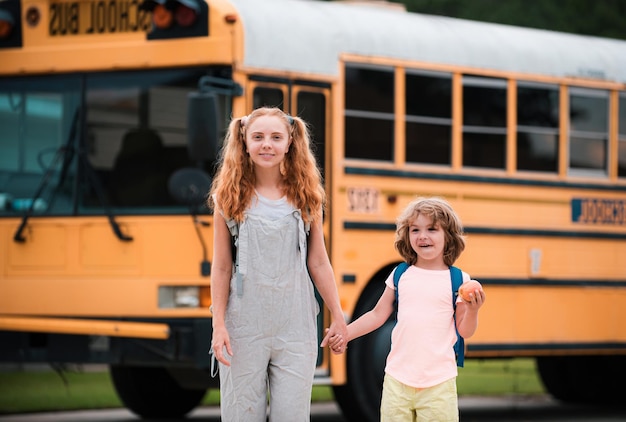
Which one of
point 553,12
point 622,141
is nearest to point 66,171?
point 622,141

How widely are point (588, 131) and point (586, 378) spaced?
2619 millimetres

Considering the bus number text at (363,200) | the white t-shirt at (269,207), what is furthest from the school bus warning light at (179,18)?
the white t-shirt at (269,207)

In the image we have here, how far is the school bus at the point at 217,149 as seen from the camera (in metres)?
9.58

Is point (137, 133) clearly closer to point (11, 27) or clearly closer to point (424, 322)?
point (11, 27)

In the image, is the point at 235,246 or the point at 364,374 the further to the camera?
the point at 364,374

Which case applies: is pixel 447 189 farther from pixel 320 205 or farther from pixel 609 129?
pixel 320 205

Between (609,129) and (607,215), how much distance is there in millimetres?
616

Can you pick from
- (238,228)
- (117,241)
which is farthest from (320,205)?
(117,241)

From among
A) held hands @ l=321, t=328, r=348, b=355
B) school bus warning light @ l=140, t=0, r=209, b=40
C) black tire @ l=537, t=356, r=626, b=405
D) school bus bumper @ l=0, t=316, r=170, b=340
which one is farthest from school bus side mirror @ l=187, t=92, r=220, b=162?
black tire @ l=537, t=356, r=626, b=405

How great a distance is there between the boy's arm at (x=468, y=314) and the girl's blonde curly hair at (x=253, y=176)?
584 millimetres

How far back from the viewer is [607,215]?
38.5 feet

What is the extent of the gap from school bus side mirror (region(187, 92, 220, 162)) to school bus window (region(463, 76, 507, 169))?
7.40 ft

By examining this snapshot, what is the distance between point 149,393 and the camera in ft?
38.0

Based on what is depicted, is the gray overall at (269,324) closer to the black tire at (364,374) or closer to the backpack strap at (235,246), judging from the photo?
the backpack strap at (235,246)
